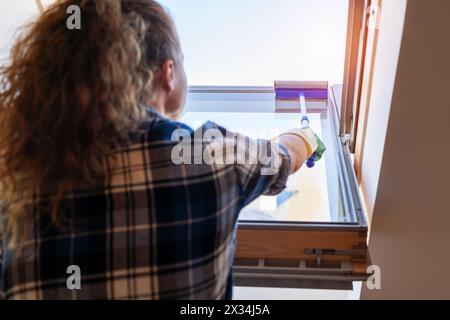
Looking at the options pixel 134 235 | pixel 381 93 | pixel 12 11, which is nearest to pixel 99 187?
pixel 134 235

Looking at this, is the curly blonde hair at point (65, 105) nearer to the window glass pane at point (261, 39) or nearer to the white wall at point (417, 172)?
the white wall at point (417, 172)

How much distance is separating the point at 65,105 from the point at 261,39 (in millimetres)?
1055

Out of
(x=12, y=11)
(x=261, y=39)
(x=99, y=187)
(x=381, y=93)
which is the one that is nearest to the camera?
(x=99, y=187)

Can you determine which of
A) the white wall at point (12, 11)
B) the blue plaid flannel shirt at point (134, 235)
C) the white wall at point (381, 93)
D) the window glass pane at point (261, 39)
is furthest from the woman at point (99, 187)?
the window glass pane at point (261, 39)

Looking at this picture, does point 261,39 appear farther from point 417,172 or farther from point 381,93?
point 417,172

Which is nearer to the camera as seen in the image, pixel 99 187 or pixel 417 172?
pixel 99 187

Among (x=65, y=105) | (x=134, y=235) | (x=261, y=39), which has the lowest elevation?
(x=134, y=235)

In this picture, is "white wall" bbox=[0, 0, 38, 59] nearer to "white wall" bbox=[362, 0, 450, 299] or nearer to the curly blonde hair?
the curly blonde hair

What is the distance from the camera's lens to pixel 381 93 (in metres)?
1.11

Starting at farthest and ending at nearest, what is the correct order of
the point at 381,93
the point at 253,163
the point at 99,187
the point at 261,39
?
the point at 261,39, the point at 381,93, the point at 253,163, the point at 99,187

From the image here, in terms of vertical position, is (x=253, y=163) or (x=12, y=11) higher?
(x=12, y=11)

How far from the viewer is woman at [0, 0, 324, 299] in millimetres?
713

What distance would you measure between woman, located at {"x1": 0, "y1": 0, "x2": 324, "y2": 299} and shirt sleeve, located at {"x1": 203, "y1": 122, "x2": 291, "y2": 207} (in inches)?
1.6

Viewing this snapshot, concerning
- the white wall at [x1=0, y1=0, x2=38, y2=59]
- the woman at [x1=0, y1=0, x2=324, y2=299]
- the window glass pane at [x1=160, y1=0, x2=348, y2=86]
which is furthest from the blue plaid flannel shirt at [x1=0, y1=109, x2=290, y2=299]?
the window glass pane at [x1=160, y1=0, x2=348, y2=86]
